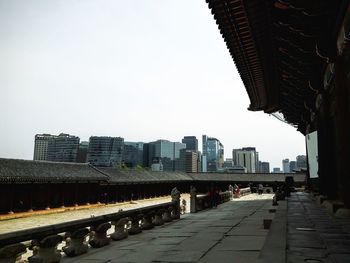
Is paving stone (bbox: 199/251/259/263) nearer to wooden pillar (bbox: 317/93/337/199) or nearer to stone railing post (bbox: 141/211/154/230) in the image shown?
stone railing post (bbox: 141/211/154/230)

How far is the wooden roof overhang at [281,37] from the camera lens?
29.7 feet

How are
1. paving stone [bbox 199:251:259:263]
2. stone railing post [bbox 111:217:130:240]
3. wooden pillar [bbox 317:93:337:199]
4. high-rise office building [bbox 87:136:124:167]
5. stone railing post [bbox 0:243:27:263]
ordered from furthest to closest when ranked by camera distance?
high-rise office building [bbox 87:136:124:167] < wooden pillar [bbox 317:93:337:199] < stone railing post [bbox 111:217:130:240] < paving stone [bbox 199:251:259:263] < stone railing post [bbox 0:243:27:263]

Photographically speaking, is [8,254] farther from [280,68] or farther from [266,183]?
[266,183]

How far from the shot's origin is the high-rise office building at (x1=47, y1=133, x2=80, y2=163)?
153 meters

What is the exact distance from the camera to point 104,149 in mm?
129500

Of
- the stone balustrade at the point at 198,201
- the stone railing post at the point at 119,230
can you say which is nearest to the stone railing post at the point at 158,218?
the stone railing post at the point at 119,230

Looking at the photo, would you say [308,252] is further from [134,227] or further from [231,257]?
[134,227]

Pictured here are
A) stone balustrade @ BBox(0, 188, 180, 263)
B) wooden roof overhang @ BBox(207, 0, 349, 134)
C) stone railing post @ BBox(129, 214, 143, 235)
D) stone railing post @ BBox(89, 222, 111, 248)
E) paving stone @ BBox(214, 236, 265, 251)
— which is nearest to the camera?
stone balustrade @ BBox(0, 188, 180, 263)

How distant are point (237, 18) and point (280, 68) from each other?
5.25m

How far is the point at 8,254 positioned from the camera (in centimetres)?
561

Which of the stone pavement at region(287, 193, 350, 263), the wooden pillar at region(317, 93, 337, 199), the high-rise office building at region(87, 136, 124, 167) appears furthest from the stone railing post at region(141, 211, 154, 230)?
the high-rise office building at region(87, 136, 124, 167)

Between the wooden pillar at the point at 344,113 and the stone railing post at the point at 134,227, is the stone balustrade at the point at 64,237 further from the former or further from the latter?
the wooden pillar at the point at 344,113

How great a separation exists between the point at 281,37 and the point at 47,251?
Result: 924 centimetres

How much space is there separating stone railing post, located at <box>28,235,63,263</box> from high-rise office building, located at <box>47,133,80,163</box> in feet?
489
